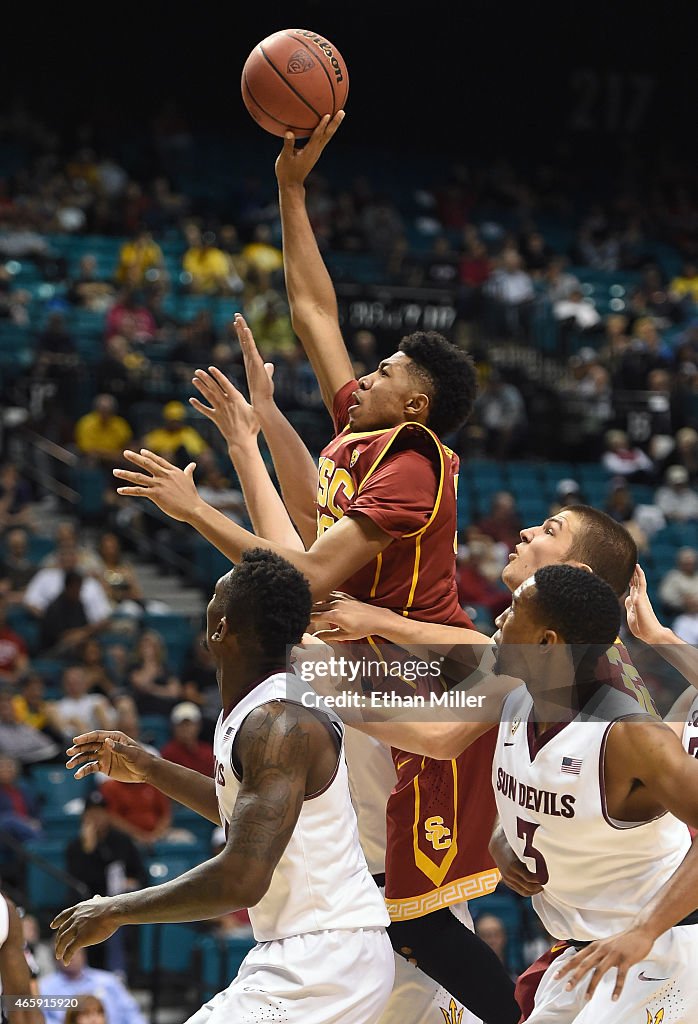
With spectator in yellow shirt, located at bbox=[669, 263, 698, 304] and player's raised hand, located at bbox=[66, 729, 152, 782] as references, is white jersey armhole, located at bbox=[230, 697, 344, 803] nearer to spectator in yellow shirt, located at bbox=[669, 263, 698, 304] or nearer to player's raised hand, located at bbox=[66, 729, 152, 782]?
player's raised hand, located at bbox=[66, 729, 152, 782]

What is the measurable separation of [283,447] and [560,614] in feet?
5.16

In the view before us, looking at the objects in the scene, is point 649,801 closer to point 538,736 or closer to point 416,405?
point 538,736

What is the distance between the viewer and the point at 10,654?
976 cm

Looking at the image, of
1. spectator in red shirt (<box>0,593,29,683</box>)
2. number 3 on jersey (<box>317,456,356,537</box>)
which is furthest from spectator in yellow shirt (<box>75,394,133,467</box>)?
number 3 on jersey (<box>317,456,356,537</box>)

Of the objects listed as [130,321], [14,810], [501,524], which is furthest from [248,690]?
[130,321]

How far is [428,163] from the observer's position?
2105 centimetres

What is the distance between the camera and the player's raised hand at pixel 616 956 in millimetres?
3166

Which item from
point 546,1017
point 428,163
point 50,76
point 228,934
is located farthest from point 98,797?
point 428,163

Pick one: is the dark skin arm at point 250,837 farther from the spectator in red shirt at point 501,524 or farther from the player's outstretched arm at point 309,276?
the spectator in red shirt at point 501,524

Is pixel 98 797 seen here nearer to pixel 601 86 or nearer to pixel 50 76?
pixel 50 76

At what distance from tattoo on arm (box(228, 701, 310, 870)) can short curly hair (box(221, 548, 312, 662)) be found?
179mm

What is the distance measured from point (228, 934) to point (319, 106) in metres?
4.85

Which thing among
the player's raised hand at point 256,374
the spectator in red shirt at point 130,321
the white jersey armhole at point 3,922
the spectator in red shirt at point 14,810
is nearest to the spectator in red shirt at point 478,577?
the spectator in red shirt at point 130,321

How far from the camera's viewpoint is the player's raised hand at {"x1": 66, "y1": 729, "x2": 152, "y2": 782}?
12.1 feet
